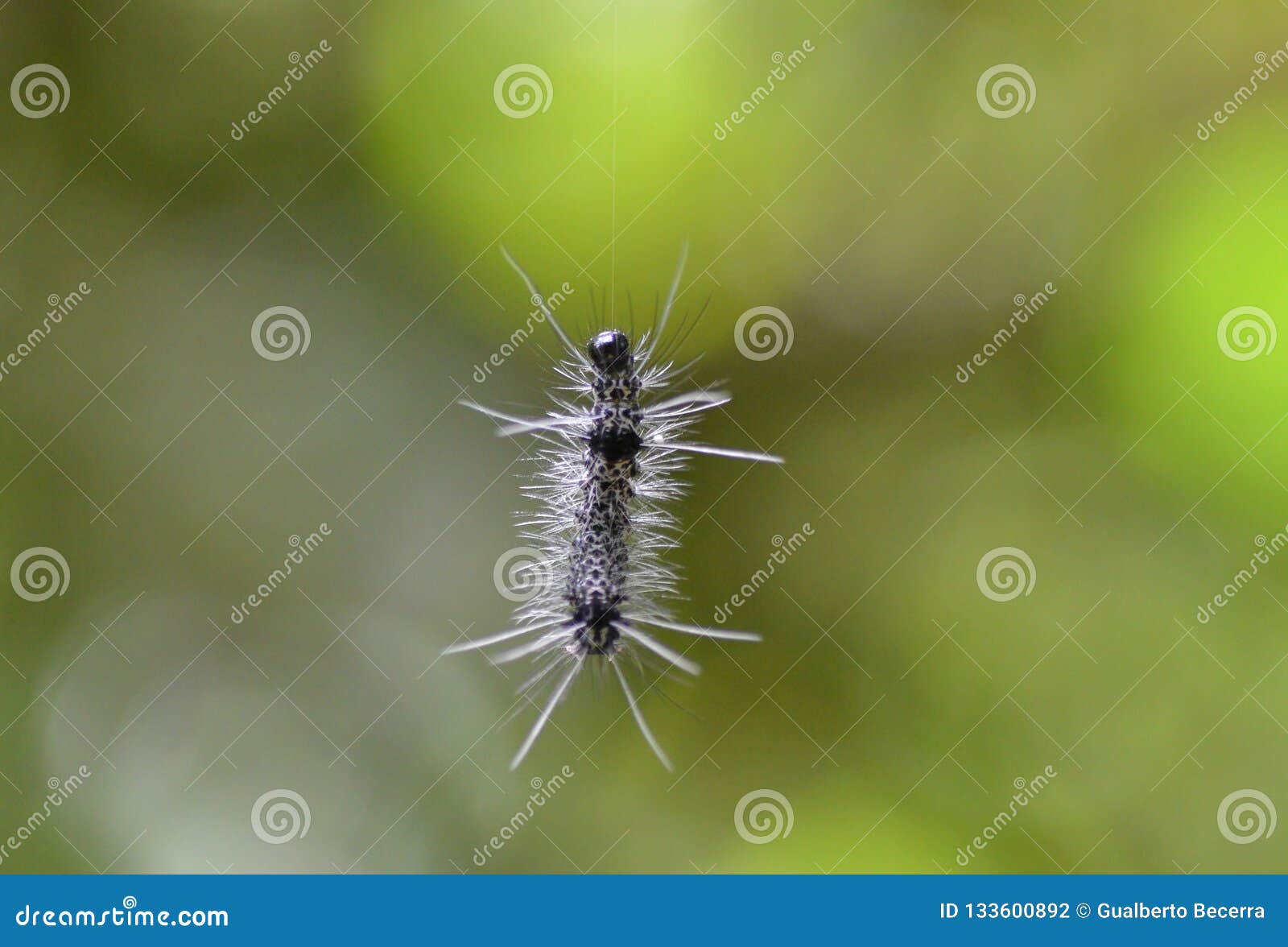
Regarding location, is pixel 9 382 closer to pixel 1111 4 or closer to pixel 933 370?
pixel 933 370

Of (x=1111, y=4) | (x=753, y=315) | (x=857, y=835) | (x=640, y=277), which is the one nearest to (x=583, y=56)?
(x=640, y=277)
